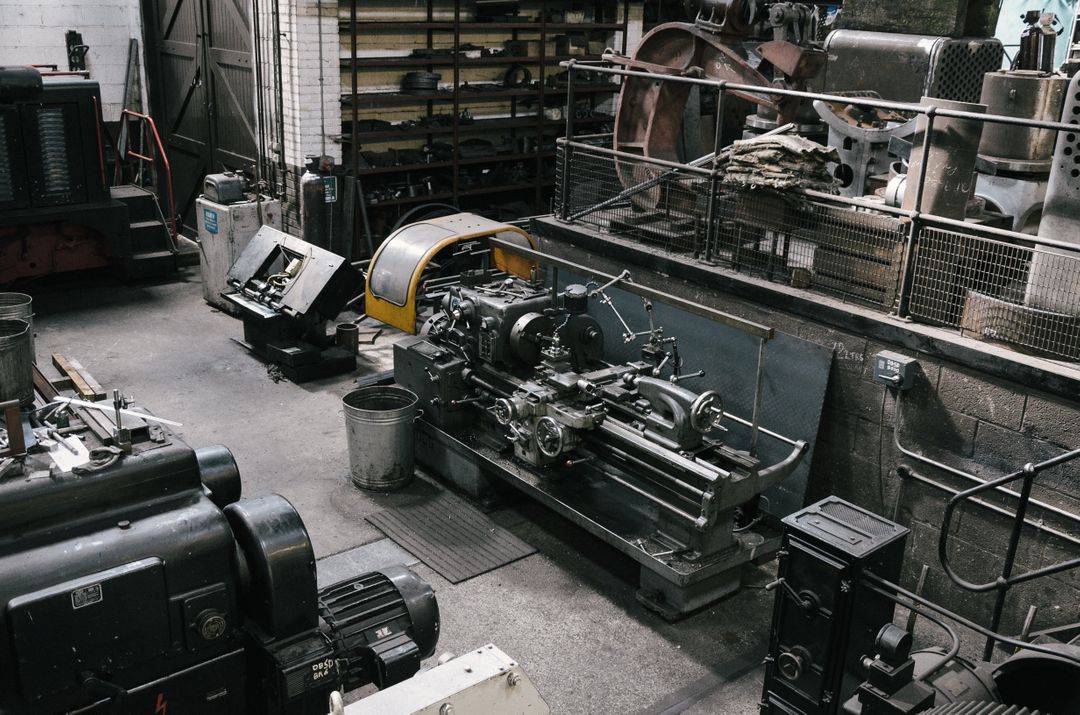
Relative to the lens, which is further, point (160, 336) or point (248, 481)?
point (160, 336)

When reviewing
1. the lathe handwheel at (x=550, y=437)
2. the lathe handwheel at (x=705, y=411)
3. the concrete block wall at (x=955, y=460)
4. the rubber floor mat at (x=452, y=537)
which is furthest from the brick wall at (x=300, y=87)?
the lathe handwheel at (x=705, y=411)

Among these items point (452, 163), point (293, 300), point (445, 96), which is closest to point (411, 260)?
point (293, 300)

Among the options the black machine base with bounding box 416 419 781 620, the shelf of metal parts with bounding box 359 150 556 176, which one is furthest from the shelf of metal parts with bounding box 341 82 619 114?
the black machine base with bounding box 416 419 781 620

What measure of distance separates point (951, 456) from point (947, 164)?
136cm

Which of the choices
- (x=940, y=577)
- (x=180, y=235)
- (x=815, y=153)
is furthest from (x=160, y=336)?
(x=940, y=577)

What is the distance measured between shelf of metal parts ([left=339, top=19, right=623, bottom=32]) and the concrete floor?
2.77 meters

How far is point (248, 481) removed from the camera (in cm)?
570

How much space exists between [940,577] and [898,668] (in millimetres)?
2301

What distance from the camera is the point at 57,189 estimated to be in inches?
325

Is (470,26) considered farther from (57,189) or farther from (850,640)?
(850,640)

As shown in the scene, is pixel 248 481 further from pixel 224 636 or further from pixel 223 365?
pixel 224 636

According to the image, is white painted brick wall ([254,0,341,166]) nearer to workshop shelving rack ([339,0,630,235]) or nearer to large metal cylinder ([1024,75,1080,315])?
workshop shelving rack ([339,0,630,235])

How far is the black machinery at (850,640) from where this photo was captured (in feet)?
9.23

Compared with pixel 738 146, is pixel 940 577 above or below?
below
